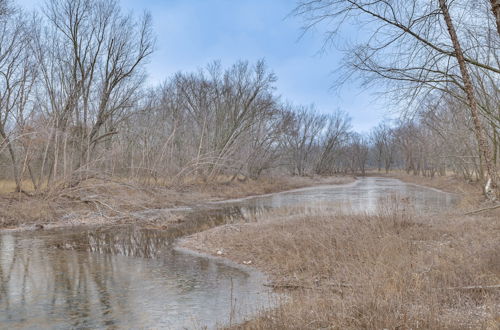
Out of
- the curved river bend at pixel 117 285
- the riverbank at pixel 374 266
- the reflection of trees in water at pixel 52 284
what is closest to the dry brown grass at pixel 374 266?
the riverbank at pixel 374 266

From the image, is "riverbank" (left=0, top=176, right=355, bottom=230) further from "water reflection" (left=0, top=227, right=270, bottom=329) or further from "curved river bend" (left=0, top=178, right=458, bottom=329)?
"water reflection" (left=0, top=227, right=270, bottom=329)

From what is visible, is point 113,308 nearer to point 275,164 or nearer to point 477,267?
point 477,267

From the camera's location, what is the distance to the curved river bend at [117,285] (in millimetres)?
6629

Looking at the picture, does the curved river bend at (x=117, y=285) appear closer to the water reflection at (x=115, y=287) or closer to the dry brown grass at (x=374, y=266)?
the water reflection at (x=115, y=287)

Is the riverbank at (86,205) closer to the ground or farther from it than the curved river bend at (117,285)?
farther from it

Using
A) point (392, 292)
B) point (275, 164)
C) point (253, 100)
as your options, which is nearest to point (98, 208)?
point (392, 292)

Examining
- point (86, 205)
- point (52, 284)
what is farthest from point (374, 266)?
point (86, 205)

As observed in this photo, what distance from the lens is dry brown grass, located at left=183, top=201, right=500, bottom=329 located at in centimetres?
472

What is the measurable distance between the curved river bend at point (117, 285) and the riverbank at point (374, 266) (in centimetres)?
87

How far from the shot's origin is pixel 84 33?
947 inches

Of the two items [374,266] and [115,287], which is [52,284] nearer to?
[115,287]

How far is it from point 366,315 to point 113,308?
4.59 metres

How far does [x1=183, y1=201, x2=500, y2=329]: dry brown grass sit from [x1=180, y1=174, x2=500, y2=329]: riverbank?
2 centimetres

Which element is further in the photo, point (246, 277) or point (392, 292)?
point (246, 277)
